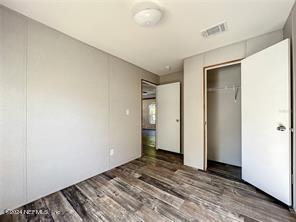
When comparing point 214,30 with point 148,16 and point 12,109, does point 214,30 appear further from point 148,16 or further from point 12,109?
point 12,109

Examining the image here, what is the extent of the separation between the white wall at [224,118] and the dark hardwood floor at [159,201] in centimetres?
77

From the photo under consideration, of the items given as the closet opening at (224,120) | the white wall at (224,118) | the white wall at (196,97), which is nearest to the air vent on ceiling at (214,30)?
the white wall at (196,97)

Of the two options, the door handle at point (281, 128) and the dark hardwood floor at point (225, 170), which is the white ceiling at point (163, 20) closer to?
the door handle at point (281, 128)

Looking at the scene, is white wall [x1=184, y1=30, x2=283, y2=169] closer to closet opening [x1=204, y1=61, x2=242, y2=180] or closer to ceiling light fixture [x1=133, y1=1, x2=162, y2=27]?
closet opening [x1=204, y1=61, x2=242, y2=180]

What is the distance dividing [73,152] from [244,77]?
2983mm

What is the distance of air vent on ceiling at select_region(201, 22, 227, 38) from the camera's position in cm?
179

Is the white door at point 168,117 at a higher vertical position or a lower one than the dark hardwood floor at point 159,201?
higher

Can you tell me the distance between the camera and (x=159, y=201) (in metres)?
1.72

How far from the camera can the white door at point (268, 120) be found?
1.60 meters

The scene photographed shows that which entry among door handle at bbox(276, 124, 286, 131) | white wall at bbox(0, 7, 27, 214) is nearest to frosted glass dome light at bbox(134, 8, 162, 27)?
white wall at bbox(0, 7, 27, 214)

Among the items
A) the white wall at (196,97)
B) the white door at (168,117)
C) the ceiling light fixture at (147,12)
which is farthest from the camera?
the white door at (168,117)

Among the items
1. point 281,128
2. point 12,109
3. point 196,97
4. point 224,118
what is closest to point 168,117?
point 196,97

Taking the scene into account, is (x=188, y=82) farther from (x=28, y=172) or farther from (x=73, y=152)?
(x=28, y=172)

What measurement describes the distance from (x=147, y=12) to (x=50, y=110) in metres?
1.77
